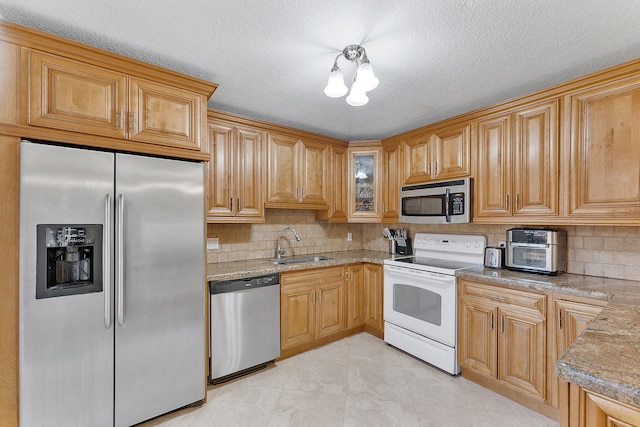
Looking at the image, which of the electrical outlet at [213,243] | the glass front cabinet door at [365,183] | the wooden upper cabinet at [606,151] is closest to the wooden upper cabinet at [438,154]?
the glass front cabinet door at [365,183]

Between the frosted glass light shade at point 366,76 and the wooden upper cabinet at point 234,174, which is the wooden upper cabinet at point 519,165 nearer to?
the frosted glass light shade at point 366,76

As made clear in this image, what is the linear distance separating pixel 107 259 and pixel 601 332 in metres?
2.38

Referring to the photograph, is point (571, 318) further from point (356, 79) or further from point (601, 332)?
point (356, 79)

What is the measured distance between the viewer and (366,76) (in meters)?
1.64

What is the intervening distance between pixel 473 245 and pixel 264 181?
84.3 inches

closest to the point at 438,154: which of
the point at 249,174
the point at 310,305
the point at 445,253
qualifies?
the point at 445,253

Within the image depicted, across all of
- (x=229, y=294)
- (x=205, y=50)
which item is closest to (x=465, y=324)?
(x=229, y=294)

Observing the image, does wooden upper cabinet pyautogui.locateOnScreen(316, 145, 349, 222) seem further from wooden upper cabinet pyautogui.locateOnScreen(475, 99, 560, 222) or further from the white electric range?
wooden upper cabinet pyautogui.locateOnScreen(475, 99, 560, 222)

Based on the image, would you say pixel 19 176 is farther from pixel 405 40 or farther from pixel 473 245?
pixel 473 245

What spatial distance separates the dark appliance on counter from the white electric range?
40 cm

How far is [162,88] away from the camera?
1.98 m

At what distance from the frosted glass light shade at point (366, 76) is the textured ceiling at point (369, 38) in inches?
7.4

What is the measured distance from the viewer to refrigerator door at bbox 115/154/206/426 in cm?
184

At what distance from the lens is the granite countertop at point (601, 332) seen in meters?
0.81
